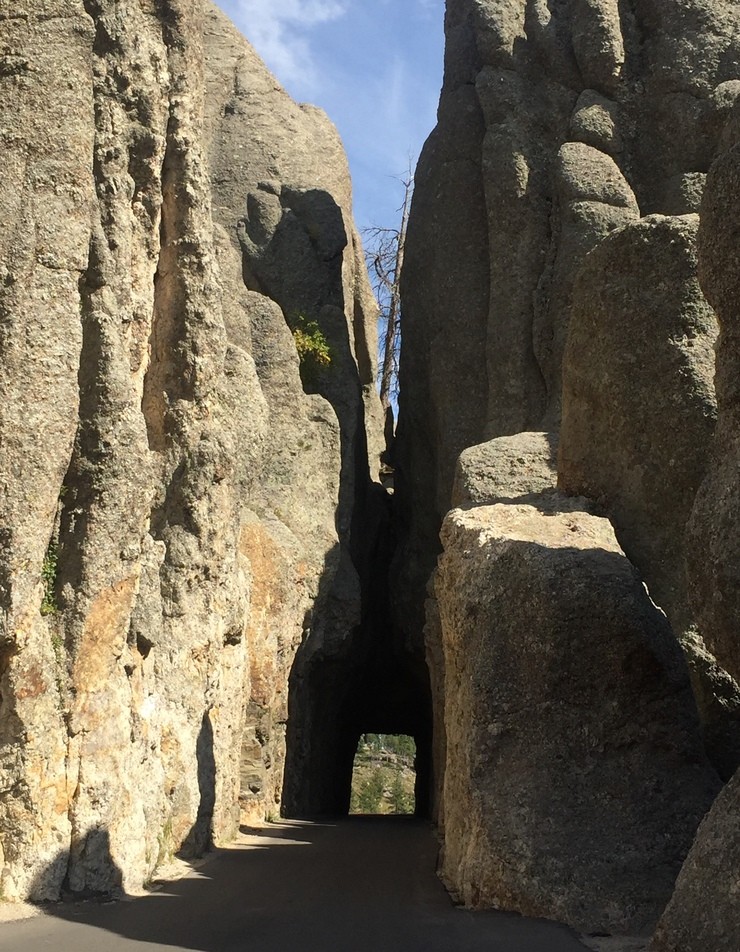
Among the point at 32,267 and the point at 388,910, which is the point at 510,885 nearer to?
the point at 388,910

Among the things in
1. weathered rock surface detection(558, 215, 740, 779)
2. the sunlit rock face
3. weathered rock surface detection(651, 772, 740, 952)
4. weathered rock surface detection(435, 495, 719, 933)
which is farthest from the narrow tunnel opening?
weathered rock surface detection(651, 772, 740, 952)

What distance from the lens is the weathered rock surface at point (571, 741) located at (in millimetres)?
8156

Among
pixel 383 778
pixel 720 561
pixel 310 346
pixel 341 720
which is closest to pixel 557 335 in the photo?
pixel 310 346

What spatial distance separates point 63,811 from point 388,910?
258cm

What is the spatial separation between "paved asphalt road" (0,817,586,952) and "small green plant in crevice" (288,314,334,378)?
1061 centimetres

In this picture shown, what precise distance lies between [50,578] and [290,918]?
10.8 ft

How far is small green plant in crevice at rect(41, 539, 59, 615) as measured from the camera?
941cm

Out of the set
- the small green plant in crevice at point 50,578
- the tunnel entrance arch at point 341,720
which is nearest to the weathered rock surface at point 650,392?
the small green plant in crevice at point 50,578

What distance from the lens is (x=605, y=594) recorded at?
360 inches

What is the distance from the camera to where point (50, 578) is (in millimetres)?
9523

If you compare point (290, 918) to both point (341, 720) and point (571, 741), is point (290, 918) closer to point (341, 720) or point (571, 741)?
point (571, 741)

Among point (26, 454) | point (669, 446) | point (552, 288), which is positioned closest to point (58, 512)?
point (26, 454)

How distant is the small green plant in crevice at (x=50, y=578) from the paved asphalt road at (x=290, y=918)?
2.25 meters

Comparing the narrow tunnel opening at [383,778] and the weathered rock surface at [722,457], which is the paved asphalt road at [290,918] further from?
the narrow tunnel opening at [383,778]
